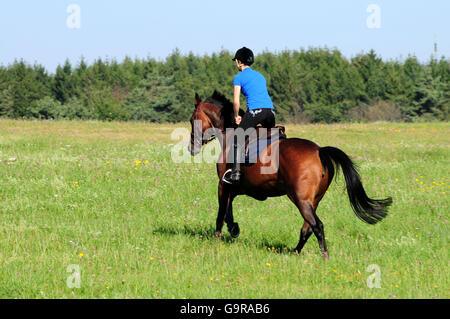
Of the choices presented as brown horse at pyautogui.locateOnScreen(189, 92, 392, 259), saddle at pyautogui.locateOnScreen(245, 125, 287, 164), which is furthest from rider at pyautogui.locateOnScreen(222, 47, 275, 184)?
brown horse at pyautogui.locateOnScreen(189, 92, 392, 259)

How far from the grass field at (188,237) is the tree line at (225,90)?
6491 centimetres

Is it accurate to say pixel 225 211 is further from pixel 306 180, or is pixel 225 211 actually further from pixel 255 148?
pixel 306 180

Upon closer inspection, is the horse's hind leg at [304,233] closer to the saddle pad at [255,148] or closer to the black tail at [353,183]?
the black tail at [353,183]

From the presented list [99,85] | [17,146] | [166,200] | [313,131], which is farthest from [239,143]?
[99,85]

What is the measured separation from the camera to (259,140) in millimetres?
8805

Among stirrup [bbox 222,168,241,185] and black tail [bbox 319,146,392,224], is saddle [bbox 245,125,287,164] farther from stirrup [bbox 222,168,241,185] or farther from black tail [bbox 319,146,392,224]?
black tail [bbox 319,146,392,224]

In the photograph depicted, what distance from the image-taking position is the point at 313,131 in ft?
119

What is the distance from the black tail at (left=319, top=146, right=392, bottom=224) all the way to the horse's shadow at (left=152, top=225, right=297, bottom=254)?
1.43 m

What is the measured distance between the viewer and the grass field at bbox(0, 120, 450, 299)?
6734mm

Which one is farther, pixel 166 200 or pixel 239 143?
pixel 166 200
